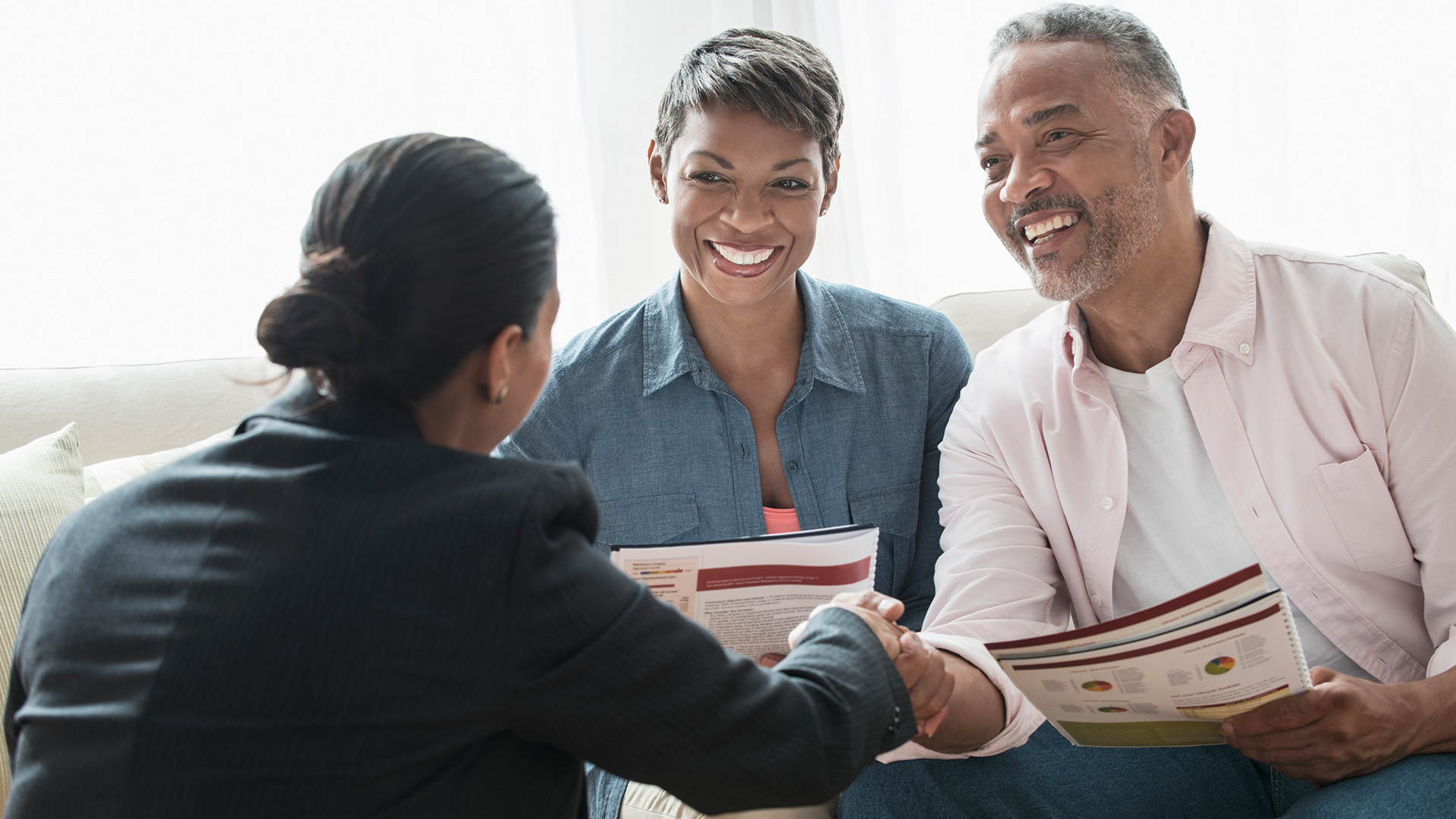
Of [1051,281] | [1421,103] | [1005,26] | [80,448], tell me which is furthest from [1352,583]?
[1421,103]

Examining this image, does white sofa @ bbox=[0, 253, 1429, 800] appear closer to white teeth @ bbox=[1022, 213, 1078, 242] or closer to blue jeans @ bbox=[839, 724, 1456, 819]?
white teeth @ bbox=[1022, 213, 1078, 242]

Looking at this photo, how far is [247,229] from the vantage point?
8.40 ft

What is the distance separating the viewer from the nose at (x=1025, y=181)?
1.52m

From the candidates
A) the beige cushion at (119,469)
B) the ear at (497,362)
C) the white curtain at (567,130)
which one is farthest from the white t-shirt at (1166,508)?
the white curtain at (567,130)

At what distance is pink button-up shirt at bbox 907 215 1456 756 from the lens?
1.32 meters

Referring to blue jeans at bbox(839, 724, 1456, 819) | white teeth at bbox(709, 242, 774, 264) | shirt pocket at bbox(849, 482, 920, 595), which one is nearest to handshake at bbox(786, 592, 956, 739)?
blue jeans at bbox(839, 724, 1456, 819)

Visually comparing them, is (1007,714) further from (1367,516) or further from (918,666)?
(1367,516)

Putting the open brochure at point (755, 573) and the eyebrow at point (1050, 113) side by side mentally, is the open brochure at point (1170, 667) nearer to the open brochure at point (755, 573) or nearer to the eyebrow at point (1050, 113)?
the open brochure at point (755, 573)

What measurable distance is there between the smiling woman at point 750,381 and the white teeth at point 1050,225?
1.00 ft

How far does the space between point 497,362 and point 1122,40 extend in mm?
1109

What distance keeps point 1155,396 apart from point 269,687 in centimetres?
123

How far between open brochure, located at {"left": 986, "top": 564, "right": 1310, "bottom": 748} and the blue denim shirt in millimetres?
557

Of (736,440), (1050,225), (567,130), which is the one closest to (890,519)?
(736,440)

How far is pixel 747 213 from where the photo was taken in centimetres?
168
